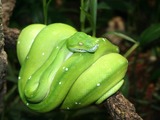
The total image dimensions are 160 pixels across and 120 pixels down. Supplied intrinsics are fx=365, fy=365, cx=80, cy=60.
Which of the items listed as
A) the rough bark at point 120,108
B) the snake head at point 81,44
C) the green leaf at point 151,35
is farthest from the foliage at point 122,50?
the rough bark at point 120,108

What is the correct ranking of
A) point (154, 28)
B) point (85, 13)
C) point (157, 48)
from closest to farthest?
point (85, 13) → point (154, 28) → point (157, 48)

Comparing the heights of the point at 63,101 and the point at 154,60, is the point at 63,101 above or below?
above

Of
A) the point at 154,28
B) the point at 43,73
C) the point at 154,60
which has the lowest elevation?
the point at 154,60

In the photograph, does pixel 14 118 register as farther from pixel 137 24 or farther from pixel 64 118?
pixel 137 24

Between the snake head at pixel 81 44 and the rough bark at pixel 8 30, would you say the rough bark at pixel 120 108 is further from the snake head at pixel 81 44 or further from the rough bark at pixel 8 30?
the rough bark at pixel 8 30

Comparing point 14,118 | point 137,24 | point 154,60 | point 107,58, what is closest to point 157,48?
point 154,60

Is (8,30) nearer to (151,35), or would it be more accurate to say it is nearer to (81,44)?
(81,44)

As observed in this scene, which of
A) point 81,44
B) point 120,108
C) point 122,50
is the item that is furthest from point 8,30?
point 122,50

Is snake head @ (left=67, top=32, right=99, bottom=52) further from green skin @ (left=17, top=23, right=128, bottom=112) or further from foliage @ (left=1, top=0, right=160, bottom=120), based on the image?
foliage @ (left=1, top=0, right=160, bottom=120)
